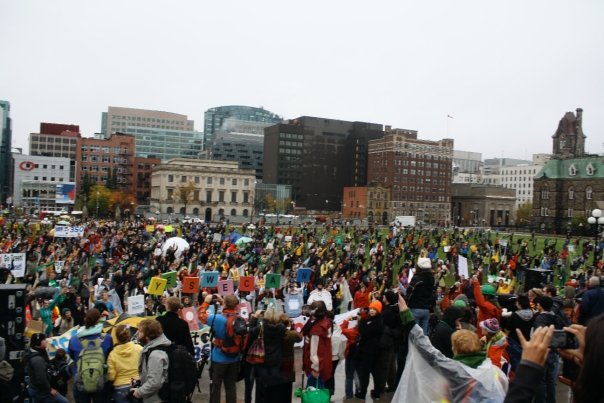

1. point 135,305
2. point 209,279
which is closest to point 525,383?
point 135,305

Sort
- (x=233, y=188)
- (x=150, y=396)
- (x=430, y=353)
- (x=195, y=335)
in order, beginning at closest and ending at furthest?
(x=430, y=353), (x=150, y=396), (x=195, y=335), (x=233, y=188)

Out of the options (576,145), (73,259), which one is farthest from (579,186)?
(73,259)

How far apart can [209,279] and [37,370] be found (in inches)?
327

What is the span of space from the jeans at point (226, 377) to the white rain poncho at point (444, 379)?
3.35 metres

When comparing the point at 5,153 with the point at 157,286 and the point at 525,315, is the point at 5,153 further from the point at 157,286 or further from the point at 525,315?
the point at 525,315

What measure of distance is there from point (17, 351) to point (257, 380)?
2.99 m

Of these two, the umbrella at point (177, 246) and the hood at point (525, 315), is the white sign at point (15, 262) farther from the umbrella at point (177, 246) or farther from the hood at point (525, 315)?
the hood at point (525, 315)

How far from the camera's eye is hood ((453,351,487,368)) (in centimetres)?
485

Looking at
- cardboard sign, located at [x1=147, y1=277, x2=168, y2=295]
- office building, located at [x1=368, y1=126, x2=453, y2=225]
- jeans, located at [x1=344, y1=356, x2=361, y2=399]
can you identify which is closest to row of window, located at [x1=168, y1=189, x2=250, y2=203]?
office building, located at [x1=368, y1=126, x2=453, y2=225]

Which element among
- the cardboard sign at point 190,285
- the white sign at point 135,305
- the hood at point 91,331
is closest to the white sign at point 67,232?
the cardboard sign at point 190,285

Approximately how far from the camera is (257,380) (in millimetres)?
7410

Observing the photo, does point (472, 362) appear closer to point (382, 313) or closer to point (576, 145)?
point (382, 313)

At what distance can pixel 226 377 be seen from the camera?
25.8 ft

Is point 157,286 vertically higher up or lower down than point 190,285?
higher up
